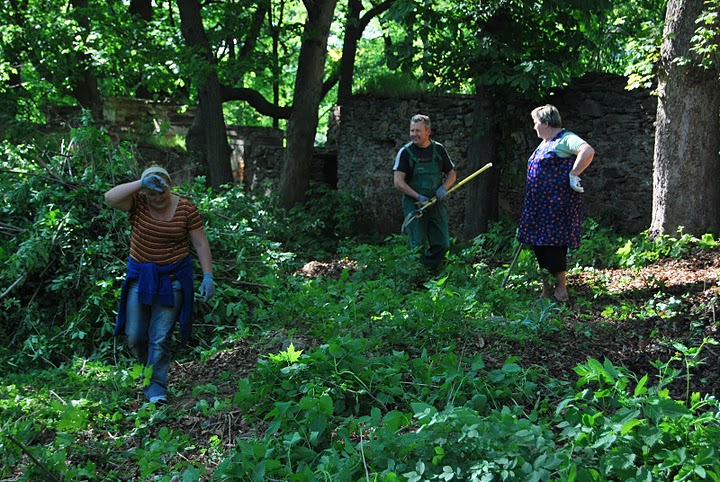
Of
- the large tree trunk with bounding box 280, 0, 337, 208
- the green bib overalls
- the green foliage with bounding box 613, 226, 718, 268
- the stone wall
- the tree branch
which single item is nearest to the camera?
the green foliage with bounding box 613, 226, 718, 268

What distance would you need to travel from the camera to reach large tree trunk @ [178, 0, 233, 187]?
450 inches

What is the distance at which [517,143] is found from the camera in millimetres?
10594

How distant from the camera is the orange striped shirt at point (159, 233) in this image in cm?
486

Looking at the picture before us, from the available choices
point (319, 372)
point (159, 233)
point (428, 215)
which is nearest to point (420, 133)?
point (428, 215)

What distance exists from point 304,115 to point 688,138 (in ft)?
20.0

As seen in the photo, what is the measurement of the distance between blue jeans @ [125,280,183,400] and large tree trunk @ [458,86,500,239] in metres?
6.08

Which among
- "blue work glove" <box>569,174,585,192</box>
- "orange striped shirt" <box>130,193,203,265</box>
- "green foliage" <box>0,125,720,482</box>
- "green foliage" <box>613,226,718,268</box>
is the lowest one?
"green foliage" <box>0,125,720,482</box>

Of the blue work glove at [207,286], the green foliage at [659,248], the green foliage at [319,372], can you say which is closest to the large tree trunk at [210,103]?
the green foliage at [319,372]

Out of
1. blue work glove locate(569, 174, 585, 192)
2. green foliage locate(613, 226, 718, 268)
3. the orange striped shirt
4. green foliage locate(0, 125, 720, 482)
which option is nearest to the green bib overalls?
green foliage locate(0, 125, 720, 482)

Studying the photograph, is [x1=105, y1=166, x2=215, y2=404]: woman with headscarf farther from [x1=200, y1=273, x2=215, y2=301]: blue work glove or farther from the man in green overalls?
the man in green overalls

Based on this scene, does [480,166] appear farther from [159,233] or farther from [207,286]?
[159,233]

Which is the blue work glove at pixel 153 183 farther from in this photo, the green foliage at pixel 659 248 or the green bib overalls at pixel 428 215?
the green foliage at pixel 659 248

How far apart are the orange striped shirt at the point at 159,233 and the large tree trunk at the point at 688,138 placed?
504 cm

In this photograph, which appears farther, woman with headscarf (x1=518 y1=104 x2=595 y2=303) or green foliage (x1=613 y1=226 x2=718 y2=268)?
green foliage (x1=613 y1=226 x2=718 y2=268)
